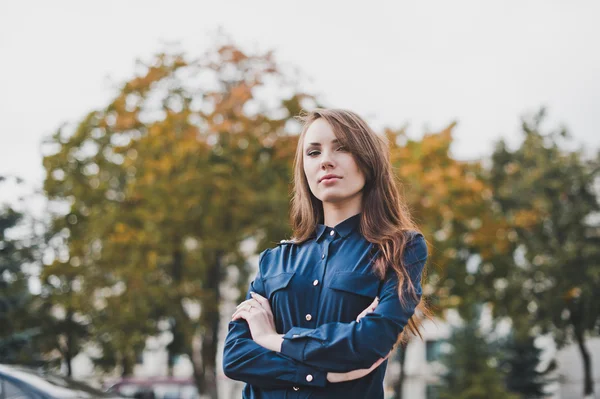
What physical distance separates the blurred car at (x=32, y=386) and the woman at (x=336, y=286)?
16.3 feet

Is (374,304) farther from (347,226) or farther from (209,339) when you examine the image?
(209,339)

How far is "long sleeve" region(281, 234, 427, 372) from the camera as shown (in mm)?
2371

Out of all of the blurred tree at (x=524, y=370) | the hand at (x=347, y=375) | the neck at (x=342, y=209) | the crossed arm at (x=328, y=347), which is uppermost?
the neck at (x=342, y=209)

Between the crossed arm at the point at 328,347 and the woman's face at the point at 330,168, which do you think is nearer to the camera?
the crossed arm at the point at 328,347

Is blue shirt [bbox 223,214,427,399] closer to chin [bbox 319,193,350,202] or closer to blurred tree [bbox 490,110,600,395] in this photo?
chin [bbox 319,193,350,202]

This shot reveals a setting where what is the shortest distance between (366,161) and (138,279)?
18.0 m

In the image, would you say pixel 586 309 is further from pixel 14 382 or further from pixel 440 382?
pixel 14 382

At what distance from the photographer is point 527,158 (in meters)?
28.6

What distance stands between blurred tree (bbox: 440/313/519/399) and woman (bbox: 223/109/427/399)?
2325 cm

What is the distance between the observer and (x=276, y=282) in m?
2.62

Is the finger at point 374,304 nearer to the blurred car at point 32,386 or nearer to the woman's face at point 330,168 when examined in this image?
the woman's face at point 330,168

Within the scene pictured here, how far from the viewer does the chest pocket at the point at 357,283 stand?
2.49 metres

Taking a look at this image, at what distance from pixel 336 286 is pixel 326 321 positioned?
12 centimetres

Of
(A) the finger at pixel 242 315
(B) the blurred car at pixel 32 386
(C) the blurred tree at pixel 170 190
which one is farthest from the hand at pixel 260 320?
(C) the blurred tree at pixel 170 190
